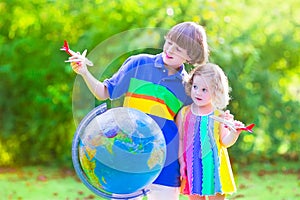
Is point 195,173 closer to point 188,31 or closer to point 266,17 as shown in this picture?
point 188,31

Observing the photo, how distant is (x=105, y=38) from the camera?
691 cm

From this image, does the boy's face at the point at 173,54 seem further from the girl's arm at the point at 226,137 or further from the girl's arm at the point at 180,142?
the girl's arm at the point at 226,137

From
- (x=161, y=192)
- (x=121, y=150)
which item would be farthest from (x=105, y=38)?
(x=121, y=150)

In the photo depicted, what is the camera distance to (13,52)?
7242 mm

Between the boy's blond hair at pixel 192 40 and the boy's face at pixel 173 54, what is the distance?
0.06ft

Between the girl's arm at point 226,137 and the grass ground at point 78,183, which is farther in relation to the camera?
the grass ground at point 78,183

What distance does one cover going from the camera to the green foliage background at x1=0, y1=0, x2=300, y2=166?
6984mm

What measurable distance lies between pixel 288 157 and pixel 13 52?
2856mm

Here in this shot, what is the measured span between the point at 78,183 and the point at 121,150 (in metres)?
3.44

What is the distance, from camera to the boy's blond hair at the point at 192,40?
379cm

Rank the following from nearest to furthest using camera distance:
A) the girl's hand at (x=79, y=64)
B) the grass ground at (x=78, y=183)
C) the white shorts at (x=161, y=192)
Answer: the girl's hand at (x=79, y=64)
the white shorts at (x=161, y=192)
the grass ground at (x=78, y=183)

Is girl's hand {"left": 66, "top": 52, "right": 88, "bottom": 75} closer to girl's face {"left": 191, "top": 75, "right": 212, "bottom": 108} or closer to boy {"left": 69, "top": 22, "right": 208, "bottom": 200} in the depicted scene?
boy {"left": 69, "top": 22, "right": 208, "bottom": 200}

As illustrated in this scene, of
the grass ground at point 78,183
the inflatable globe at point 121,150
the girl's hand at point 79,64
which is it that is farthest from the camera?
the grass ground at point 78,183

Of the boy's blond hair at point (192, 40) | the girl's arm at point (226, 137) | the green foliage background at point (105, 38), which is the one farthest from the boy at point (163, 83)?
the green foliage background at point (105, 38)
